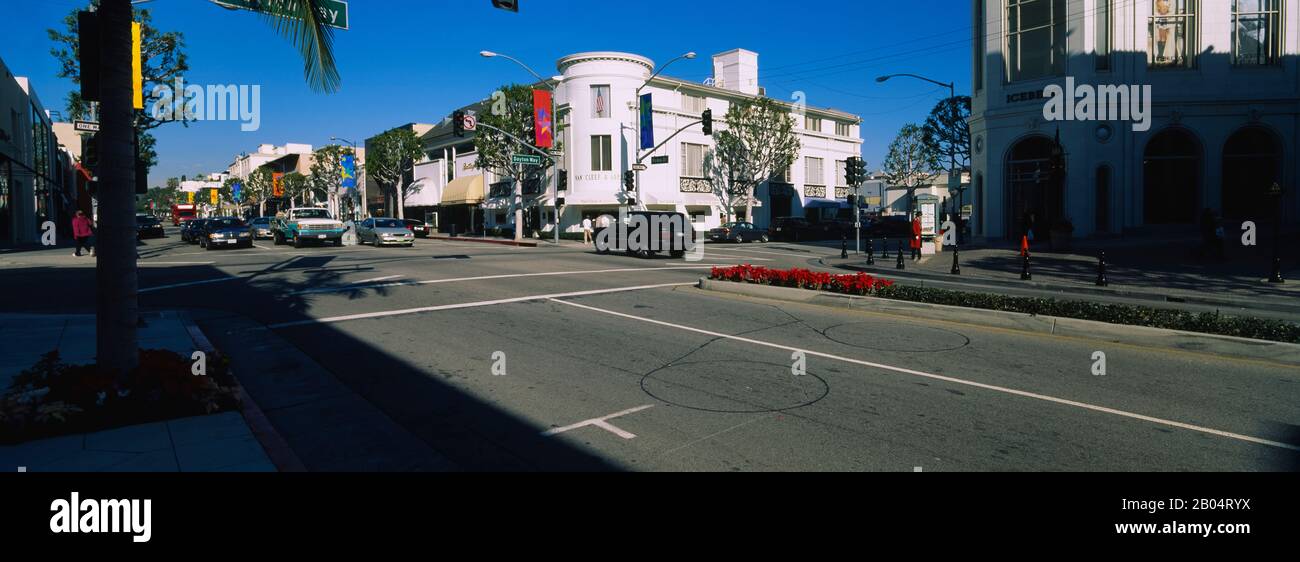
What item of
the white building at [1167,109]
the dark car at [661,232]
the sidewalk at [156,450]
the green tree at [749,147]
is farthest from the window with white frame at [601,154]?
the sidewalk at [156,450]

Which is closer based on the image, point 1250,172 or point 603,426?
point 603,426

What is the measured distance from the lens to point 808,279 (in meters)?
13.9

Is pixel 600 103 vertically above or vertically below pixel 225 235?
above

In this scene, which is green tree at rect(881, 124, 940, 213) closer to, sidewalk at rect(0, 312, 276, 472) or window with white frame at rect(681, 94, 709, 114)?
window with white frame at rect(681, 94, 709, 114)

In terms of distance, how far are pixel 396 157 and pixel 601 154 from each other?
2518 centimetres

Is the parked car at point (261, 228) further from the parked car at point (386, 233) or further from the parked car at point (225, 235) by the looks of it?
the parked car at point (386, 233)

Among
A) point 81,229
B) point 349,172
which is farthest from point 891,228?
point 349,172

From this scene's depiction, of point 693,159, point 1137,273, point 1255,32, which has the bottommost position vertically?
point 1137,273

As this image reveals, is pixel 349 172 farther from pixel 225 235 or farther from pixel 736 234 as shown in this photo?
pixel 736 234

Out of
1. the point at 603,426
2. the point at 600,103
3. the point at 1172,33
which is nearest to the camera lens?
the point at 603,426

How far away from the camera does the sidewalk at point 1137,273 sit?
14.4 meters

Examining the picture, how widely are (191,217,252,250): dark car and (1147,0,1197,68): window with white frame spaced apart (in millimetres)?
37705

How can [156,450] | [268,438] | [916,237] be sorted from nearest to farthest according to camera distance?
[156,450]
[268,438]
[916,237]
